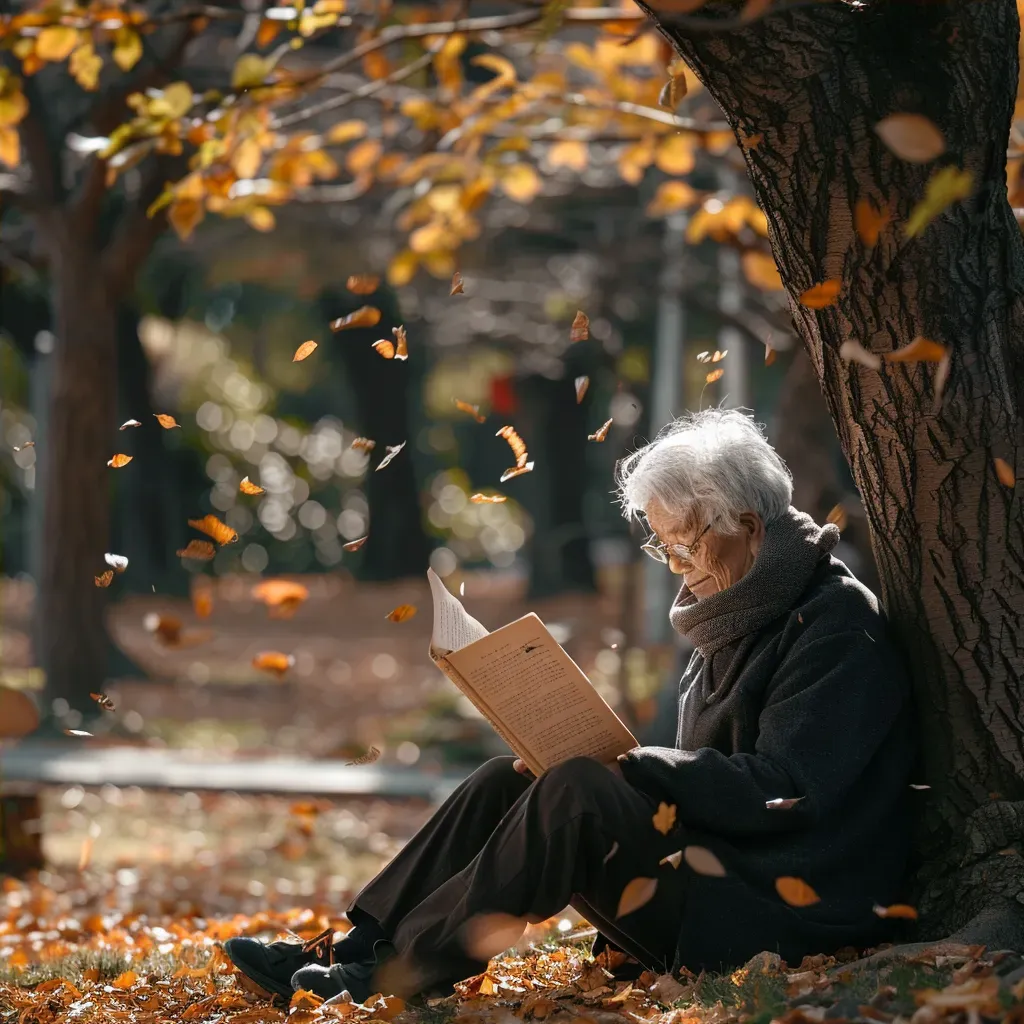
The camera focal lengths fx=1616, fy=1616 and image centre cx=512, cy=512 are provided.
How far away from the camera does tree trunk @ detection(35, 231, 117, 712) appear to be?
12000 mm

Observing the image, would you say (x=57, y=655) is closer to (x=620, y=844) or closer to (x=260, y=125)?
(x=260, y=125)

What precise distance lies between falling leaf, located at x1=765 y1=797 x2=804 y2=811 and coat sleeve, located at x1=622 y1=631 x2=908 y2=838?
0.04ft

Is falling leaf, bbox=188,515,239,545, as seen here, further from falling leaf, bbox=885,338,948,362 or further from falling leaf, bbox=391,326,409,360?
falling leaf, bbox=885,338,948,362

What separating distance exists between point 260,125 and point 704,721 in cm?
338

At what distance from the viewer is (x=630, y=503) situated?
13.1 feet

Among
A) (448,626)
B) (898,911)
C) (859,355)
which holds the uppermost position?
(859,355)

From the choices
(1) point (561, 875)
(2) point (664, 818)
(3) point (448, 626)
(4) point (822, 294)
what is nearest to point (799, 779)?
(2) point (664, 818)

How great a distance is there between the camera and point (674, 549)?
13.0 ft

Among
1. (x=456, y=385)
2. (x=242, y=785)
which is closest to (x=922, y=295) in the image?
(x=242, y=785)

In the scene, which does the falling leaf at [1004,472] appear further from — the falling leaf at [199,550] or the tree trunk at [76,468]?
the tree trunk at [76,468]

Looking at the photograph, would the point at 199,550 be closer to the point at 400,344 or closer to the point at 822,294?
the point at 400,344

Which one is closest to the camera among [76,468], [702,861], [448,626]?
[702,861]

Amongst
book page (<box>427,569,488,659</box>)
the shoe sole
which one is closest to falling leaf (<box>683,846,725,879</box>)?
book page (<box>427,569,488,659</box>)

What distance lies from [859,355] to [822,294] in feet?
1.10
